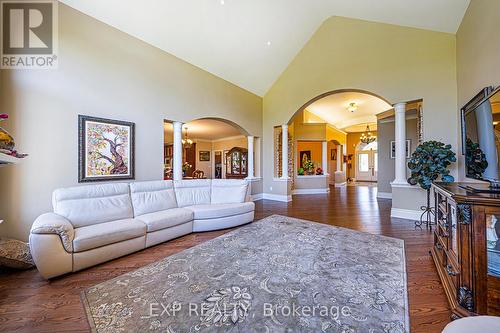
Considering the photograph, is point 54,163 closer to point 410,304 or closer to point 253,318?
point 253,318

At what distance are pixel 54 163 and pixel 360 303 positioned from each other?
414cm

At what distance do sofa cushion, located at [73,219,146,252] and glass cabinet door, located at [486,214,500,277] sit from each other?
3445 mm

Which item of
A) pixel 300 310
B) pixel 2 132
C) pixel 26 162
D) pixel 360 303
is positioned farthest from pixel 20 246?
pixel 360 303

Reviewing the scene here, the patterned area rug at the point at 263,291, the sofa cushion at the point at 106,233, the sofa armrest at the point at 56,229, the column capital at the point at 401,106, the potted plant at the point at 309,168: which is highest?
the column capital at the point at 401,106

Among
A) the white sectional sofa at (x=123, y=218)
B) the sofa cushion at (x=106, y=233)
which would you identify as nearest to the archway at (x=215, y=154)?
the white sectional sofa at (x=123, y=218)

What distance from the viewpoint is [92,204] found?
290cm

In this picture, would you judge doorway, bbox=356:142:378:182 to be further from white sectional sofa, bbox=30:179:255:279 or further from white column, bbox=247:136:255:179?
white sectional sofa, bbox=30:179:255:279

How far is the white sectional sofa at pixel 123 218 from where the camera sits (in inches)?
85.9

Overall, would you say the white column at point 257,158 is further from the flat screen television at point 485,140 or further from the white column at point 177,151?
the flat screen television at point 485,140

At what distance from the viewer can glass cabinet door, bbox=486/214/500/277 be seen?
1.43 meters

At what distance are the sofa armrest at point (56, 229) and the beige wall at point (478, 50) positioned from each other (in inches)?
196

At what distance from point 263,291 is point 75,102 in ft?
12.4

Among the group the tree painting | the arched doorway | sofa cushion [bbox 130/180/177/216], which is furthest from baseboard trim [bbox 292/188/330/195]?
the tree painting

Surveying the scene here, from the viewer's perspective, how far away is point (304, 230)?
12.1 feet
